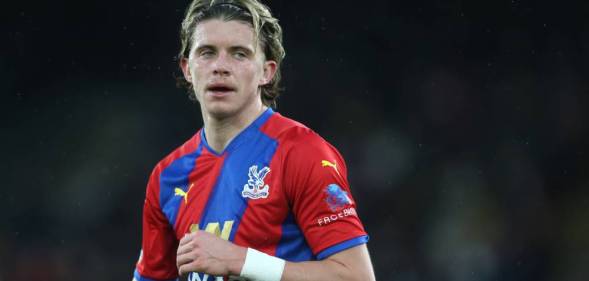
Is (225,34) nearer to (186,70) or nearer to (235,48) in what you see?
(235,48)

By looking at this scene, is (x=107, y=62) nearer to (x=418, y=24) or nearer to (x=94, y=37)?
(x=94, y=37)

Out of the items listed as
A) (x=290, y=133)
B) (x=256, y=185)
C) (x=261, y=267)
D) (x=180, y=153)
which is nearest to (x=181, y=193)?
(x=180, y=153)

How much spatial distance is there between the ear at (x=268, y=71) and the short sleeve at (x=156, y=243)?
582 millimetres

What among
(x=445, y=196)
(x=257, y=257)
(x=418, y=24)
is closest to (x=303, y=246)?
(x=257, y=257)

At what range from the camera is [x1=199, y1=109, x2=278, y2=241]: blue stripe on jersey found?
2926 millimetres

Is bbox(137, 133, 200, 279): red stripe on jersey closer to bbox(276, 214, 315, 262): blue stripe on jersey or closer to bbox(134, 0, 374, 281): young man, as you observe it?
bbox(134, 0, 374, 281): young man

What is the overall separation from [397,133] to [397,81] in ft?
1.67

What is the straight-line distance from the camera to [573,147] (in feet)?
24.3

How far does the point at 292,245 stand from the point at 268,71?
0.76 metres

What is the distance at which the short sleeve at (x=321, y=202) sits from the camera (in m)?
2.71

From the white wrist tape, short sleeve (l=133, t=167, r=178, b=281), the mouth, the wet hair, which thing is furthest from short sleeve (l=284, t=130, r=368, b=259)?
short sleeve (l=133, t=167, r=178, b=281)

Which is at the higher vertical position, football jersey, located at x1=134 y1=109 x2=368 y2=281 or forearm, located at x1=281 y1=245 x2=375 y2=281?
football jersey, located at x1=134 y1=109 x2=368 y2=281

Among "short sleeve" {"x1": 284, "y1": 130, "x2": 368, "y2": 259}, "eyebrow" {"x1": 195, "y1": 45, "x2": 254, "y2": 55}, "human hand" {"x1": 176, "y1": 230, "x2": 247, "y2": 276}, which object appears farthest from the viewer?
"eyebrow" {"x1": 195, "y1": 45, "x2": 254, "y2": 55}

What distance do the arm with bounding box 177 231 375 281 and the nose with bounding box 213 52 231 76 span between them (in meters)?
0.61
